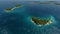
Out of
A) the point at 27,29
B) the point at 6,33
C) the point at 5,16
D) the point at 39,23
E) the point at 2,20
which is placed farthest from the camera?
the point at 5,16

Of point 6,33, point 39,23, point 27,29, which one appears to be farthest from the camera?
point 39,23

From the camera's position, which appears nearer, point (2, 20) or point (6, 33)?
point (6, 33)

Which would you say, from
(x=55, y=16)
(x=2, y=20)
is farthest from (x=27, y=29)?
(x=55, y=16)

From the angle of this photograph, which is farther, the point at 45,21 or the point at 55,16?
the point at 55,16

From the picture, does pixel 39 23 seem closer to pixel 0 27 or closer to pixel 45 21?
pixel 45 21

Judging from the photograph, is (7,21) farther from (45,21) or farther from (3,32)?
(45,21)

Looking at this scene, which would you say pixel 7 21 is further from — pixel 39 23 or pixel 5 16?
pixel 39 23

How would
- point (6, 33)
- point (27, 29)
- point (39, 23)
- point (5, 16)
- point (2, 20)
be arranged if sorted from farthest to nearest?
point (5, 16) → point (2, 20) → point (39, 23) → point (27, 29) → point (6, 33)

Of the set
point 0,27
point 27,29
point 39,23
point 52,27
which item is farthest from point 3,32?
point 52,27
